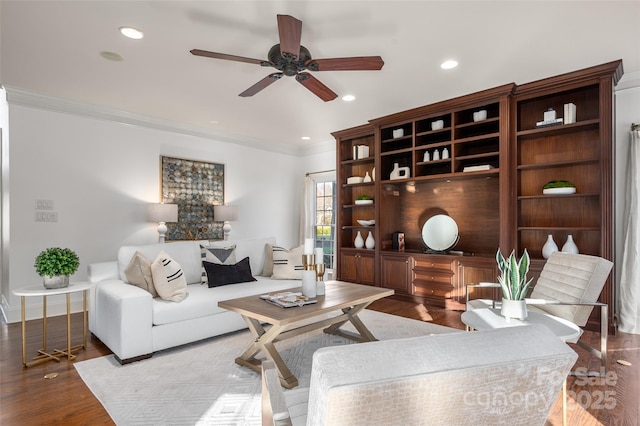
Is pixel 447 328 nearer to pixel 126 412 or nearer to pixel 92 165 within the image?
pixel 126 412

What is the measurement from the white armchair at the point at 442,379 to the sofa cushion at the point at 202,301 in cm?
229

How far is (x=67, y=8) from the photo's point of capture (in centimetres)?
237

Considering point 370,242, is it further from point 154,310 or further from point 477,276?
point 154,310

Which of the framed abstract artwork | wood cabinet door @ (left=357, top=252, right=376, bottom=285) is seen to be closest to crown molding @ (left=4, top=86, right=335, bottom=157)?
the framed abstract artwork

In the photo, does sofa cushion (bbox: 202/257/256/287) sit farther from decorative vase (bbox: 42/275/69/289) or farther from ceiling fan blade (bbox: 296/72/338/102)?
ceiling fan blade (bbox: 296/72/338/102)

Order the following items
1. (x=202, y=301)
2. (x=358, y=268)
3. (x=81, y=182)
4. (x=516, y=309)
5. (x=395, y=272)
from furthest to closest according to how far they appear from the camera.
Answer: (x=358, y=268)
(x=395, y=272)
(x=81, y=182)
(x=202, y=301)
(x=516, y=309)

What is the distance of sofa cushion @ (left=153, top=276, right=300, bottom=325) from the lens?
279 cm

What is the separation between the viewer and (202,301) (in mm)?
3010

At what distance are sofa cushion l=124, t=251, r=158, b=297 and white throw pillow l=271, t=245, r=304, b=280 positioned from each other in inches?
52.7

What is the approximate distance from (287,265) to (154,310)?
61.1 inches

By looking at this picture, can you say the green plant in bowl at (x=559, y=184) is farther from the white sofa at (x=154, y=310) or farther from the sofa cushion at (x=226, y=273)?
the sofa cushion at (x=226, y=273)

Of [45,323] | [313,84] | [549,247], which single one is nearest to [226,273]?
[45,323]

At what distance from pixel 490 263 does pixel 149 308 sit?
3.54 metres

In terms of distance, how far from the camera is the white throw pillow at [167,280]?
292 centimetres
